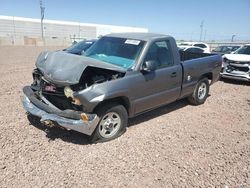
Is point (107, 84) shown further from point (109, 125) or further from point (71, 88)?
point (109, 125)

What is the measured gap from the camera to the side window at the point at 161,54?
462 cm

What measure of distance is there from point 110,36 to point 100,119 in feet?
7.44

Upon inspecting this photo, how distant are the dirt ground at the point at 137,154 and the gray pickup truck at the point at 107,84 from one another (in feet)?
1.43

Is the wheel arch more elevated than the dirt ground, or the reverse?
the wheel arch

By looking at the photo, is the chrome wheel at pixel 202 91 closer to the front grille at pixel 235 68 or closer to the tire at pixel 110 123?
the tire at pixel 110 123

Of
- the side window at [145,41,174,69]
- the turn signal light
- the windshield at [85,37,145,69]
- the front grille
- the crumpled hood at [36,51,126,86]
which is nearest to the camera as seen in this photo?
the turn signal light

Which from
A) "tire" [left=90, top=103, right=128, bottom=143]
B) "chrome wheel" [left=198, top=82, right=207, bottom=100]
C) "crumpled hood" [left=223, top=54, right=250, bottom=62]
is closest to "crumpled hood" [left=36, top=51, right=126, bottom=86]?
"tire" [left=90, top=103, right=128, bottom=143]

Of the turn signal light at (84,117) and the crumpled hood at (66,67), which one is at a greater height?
the crumpled hood at (66,67)

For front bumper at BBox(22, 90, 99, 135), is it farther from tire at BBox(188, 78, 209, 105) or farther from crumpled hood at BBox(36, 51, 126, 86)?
tire at BBox(188, 78, 209, 105)

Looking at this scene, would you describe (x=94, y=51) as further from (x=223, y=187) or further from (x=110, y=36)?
(x=223, y=187)

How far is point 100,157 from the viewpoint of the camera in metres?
3.62

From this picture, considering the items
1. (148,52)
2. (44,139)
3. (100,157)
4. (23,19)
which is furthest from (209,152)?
(23,19)

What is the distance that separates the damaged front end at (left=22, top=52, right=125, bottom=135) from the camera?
11.9 ft

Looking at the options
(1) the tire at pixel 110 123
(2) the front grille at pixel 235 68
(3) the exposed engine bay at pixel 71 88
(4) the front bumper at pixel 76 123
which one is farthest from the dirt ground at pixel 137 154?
(2) the front grille at pixel 235 68
